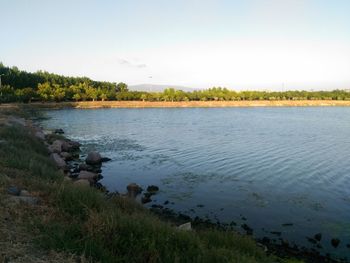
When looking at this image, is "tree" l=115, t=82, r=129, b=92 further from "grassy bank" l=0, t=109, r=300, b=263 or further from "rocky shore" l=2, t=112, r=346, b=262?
"grassy bank" l=0, t=109, r=300, b=263

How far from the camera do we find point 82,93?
141m

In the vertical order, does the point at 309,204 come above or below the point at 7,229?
below

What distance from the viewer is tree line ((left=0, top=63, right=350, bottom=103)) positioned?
118 meters

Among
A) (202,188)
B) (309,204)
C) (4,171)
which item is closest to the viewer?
(4,171)

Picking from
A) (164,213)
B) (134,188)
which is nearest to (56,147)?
(134,188)

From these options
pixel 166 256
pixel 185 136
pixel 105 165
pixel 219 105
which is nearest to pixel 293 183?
pixel 105 165

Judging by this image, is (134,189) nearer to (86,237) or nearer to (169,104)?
(86,237)

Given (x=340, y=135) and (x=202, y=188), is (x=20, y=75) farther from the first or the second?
(x=202, y=188)

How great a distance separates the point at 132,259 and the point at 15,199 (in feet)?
13.4

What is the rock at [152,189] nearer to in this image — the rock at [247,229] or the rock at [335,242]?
the rock at [247,229]

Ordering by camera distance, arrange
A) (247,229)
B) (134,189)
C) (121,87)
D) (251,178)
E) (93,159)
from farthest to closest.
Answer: (121,87)
(93,159)
(251,178)
(134,189)
(247,229)

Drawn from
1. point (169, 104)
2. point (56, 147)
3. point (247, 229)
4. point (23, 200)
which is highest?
point (23, 200)

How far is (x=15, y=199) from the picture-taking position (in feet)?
30.7

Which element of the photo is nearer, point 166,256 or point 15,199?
point 166,256
